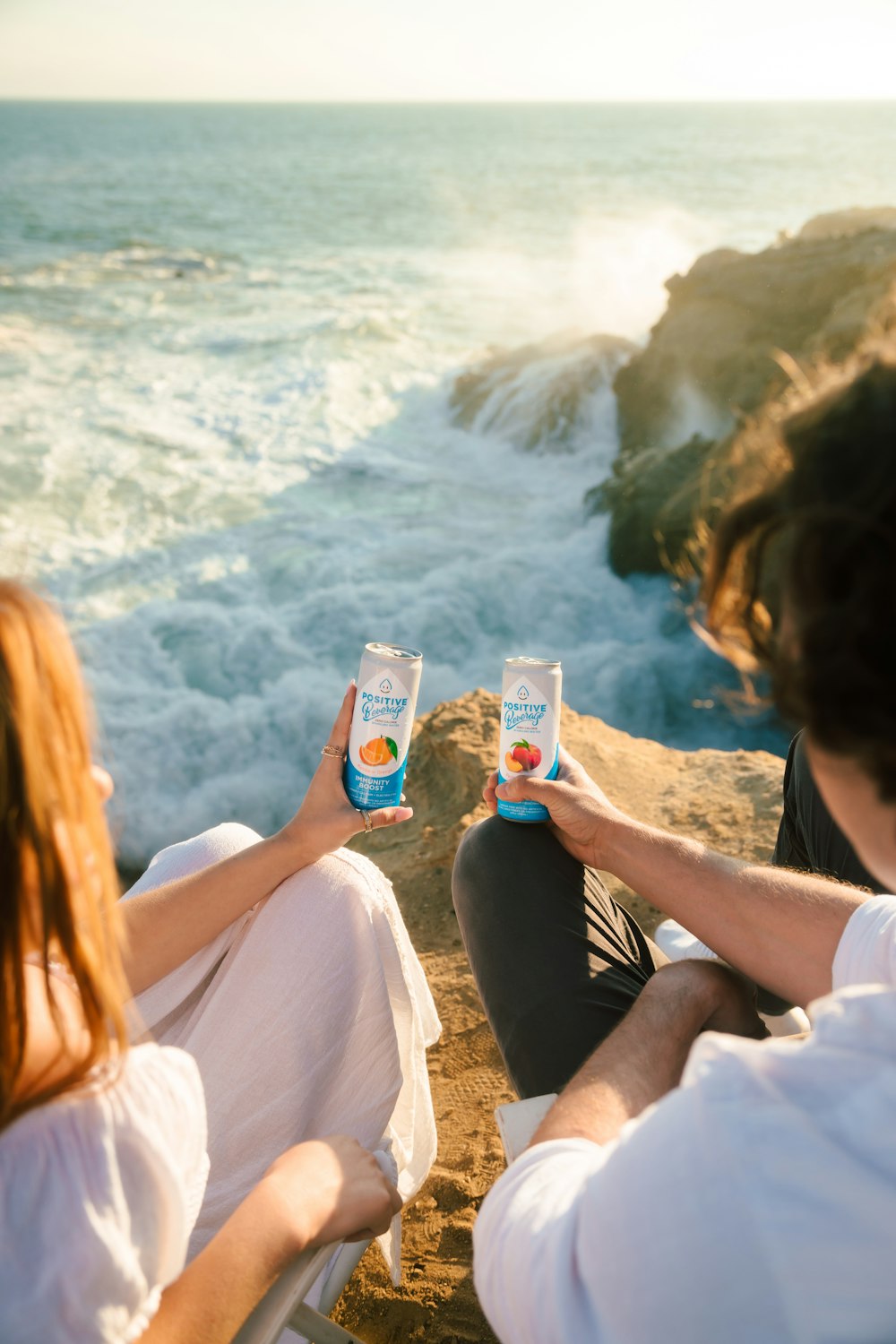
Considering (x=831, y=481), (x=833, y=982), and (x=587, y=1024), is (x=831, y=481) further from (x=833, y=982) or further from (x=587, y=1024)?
(x=587, y=1024)

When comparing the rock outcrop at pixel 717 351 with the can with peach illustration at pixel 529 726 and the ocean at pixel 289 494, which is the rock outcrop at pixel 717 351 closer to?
the ocean at pixel 289 494

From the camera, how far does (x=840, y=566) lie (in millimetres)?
729

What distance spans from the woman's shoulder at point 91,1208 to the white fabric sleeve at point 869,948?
2.74ft

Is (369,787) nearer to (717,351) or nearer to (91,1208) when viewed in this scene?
(91,1208)

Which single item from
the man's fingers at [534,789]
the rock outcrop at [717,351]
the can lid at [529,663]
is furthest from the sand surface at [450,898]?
the rock outcrop at [717,351]

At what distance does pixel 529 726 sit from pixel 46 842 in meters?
1.01

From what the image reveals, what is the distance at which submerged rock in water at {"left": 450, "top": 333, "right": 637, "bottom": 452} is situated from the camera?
11.4m

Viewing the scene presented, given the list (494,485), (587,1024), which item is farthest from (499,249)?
(587,1024)

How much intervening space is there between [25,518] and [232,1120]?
25.4ft

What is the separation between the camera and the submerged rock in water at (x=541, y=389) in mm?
11352

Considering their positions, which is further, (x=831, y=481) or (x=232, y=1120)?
(x=232, y=1120)

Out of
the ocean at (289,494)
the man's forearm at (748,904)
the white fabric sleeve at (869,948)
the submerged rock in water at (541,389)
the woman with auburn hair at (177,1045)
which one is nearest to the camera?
the woman with auburn hair at (177,1045)

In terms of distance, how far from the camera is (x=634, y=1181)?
775 millimetres

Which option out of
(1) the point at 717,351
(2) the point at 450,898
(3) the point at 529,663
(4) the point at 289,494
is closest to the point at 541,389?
(1) the point at 717,351
